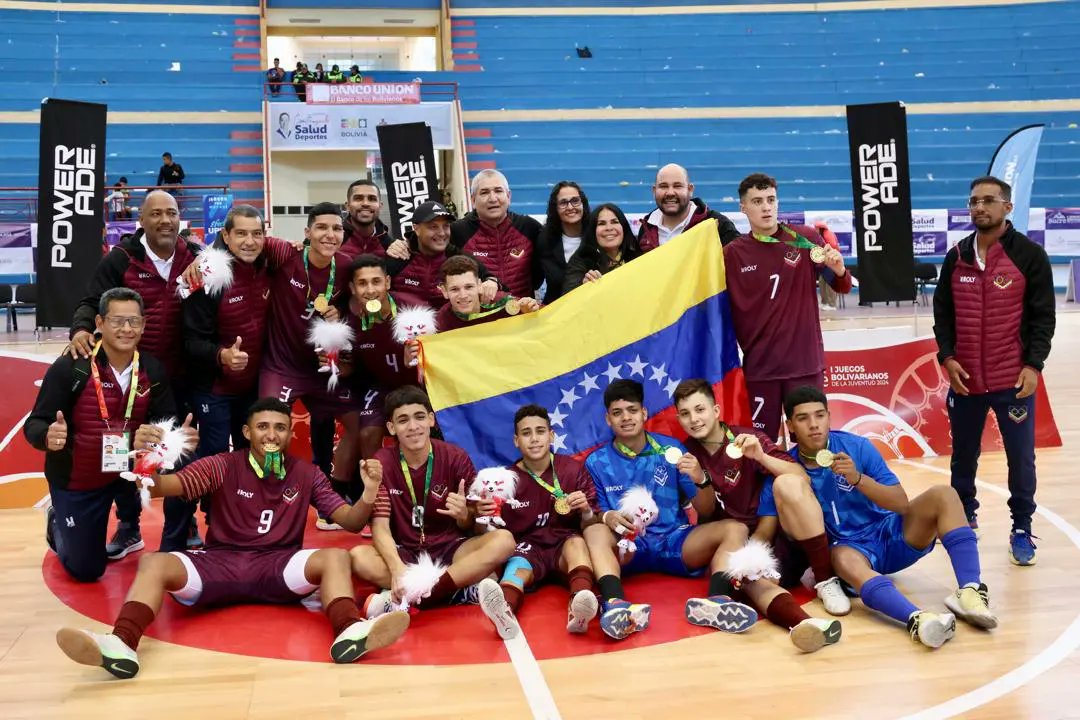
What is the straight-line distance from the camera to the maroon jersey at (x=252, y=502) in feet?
14.9

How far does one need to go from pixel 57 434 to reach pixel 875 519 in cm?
365

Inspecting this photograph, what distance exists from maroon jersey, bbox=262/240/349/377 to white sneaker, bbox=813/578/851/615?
2.84 m

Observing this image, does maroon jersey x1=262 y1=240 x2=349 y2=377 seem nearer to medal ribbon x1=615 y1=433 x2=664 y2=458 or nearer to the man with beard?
the man with beard

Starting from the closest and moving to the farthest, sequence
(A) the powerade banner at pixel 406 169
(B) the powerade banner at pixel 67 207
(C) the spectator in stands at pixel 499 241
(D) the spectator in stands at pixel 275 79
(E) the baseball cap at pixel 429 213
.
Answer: (E) the baseball cap at pixel 429 213 → (C) the spectator in stands at pixel 499 241 → (B) the powerade banner at pixel 67 207 → (A) the powerade banner at pixel 406 169 → (D) the spectator in stands at pixel 275 79

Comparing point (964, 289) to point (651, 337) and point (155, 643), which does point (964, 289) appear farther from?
point (155, 643)

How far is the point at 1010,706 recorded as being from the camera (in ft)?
11.0

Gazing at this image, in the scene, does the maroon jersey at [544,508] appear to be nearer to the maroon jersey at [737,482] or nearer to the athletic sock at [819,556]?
the maroon jersey at [737,482]

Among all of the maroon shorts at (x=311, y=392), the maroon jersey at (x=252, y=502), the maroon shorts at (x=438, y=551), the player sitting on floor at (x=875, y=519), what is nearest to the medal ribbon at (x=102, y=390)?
the maroon jersey at (x=252, y=502)

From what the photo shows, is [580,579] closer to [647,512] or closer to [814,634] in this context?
[647,512]

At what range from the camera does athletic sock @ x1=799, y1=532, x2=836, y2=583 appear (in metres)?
4.34

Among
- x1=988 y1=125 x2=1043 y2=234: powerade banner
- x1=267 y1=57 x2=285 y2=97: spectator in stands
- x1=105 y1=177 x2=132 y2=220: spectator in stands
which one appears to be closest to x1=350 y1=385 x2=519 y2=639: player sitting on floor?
x1=988 y1=125 x2=1043 y2=234: powerade banner

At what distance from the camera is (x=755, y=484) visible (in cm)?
469

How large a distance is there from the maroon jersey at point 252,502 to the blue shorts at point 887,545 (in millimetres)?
2287

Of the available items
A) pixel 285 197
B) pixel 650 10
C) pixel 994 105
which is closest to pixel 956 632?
pixel 285 197
